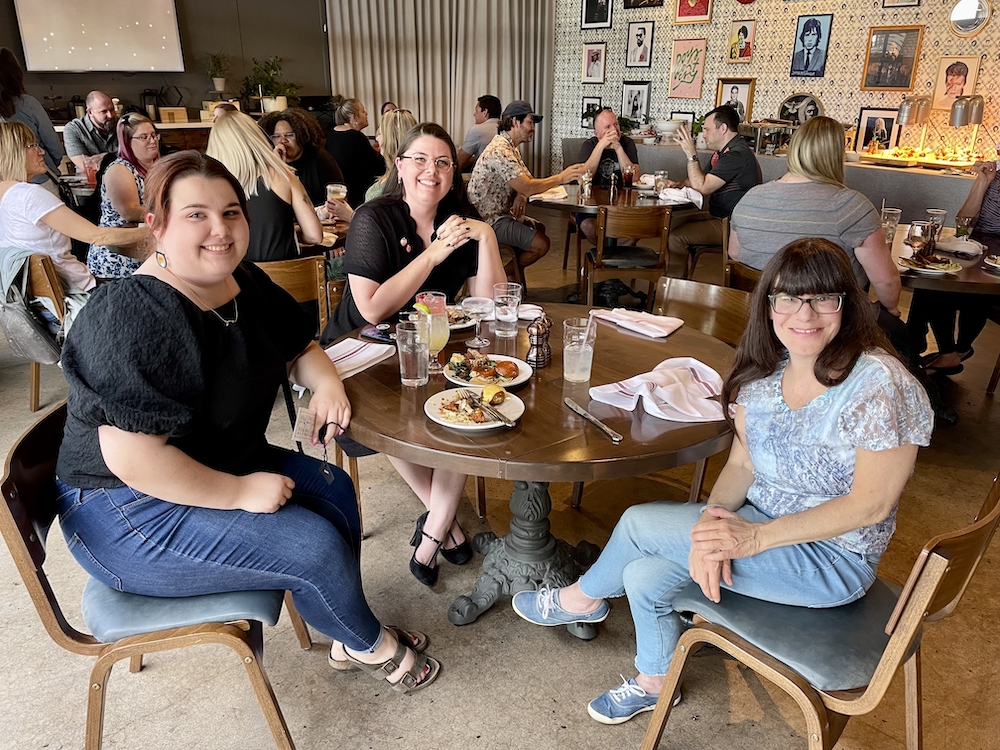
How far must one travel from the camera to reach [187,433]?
143cm

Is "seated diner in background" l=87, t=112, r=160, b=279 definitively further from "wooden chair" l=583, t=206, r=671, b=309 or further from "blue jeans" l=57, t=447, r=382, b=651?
"wooden chair" l=583, t=206, r=671, b=309

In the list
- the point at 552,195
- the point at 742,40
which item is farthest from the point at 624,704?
the point at 742,40

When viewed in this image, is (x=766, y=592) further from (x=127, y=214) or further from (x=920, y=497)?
(x=127, y=214)

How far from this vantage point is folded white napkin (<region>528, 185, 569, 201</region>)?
4.64 meters

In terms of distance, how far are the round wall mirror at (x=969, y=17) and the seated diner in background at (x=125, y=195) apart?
19.5 feet

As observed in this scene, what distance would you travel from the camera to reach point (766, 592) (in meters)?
1.43

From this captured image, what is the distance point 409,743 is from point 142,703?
0.69 m

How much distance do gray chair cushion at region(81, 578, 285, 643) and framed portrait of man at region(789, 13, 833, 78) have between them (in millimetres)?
7029

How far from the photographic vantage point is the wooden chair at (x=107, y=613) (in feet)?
4.34

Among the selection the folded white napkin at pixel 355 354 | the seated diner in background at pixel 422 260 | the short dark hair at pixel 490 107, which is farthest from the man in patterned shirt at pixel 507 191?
the folded white napkin at pixel 355 354

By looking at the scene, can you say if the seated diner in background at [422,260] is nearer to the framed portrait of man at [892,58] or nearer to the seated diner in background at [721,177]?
the seated diner in background at [721,177]

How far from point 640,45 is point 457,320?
704 centimetres

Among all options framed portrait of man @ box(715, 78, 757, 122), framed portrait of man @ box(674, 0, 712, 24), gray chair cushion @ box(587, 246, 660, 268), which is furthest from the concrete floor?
framed portrait of man @ box(674, 0, 712, 24)

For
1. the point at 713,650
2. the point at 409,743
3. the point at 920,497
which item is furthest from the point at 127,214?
the point at 920,497
